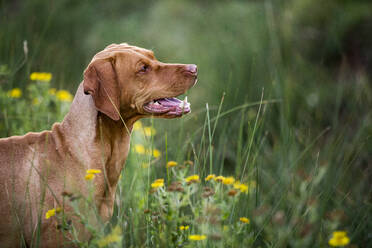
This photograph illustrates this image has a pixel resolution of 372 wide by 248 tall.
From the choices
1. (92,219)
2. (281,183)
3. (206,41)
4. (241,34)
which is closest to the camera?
(92,219)

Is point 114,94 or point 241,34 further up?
point 241,34

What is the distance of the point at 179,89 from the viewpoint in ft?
9.25

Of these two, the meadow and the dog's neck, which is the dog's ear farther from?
the meadow

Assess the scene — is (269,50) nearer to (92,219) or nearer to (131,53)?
(131,53)

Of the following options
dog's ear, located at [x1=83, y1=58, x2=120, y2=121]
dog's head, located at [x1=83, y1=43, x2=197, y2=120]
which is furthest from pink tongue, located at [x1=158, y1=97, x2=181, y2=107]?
dog's ear, located at [x1=83, y1=58, x2=120, y2=121]

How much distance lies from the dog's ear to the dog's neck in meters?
0.10

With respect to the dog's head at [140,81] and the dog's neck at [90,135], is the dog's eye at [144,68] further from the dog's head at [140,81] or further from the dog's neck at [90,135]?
the dog's neck at [90,135]

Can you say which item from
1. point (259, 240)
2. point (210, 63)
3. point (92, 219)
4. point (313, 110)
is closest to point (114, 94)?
point (92, 219)

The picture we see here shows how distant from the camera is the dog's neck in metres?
2.57

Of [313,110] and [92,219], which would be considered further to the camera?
[313,110]

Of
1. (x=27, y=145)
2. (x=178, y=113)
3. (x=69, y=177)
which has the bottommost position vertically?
(x=69, y=177)

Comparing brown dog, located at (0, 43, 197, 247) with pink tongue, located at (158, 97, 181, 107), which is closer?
brown dog, located at (0, 43, 197, 247)

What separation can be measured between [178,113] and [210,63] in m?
3.67

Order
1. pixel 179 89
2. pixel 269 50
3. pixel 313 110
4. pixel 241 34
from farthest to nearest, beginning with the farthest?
pixel 241 34
pixel 269 50
pixel 313 110
pixel 179 89
